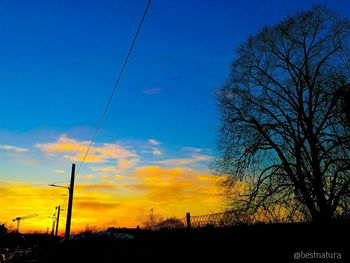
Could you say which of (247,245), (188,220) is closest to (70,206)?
(188,220)

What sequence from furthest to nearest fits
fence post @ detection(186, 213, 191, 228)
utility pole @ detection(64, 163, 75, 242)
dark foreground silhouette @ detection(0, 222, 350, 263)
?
utility pole @ detection(64, 163, 75, 242) → fence post @ detection(186, 213, 191, 228) → dark foreground silhouette @ detection(0, 222, 350, 263)

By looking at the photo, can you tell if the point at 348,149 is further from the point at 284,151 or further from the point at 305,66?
the point at 305,66

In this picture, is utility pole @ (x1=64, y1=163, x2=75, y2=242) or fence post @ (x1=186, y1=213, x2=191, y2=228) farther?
utility pole @ (x1=64, y1=163, x2=75, y2=242)

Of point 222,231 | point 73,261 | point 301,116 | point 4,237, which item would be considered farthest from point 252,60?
point 4,237

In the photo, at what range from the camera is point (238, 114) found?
22578mm

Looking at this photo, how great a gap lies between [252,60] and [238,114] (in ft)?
14.4

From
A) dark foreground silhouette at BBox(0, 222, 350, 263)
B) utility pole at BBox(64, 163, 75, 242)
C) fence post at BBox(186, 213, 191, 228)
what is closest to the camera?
dark foreground silhouette at BBox(0, 222, 350, 263)

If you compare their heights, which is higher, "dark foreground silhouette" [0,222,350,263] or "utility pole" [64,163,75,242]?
"utility pole" [64,163,75,242]

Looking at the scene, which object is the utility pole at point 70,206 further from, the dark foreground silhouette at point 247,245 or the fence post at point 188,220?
the fence post at point 188,220

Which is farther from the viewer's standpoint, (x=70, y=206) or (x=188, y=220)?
(x=70, y=206)

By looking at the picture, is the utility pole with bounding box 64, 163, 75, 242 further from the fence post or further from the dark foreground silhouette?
the fence post

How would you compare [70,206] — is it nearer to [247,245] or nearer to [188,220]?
[188,220]

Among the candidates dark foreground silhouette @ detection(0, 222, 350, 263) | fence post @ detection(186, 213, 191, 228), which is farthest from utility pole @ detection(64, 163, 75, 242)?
fence post @ detection(186, 213, 191, 228)

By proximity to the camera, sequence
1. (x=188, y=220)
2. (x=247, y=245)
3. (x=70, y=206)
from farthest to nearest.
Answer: (x=70, y=206) < (x=188, y=220) < (x=247, y=245)
